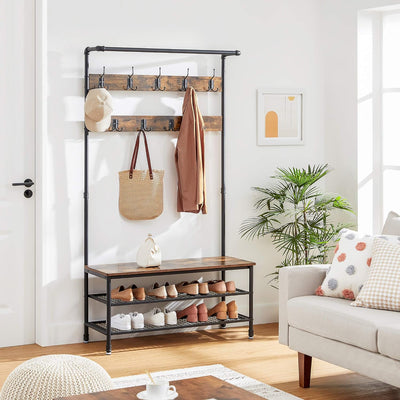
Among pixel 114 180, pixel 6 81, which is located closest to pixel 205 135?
pixel 114 180

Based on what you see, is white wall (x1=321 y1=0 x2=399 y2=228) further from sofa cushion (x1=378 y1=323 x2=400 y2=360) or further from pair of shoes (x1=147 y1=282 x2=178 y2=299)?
sofa cushion (x1=378 y1=323 x2=400 y2=360)

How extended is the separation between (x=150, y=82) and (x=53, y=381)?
252 centimetres

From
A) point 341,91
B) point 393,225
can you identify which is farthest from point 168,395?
point 341,91

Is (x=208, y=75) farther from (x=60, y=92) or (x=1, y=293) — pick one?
(x=1, y=293)

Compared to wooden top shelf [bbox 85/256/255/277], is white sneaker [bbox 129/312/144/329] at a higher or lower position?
lower

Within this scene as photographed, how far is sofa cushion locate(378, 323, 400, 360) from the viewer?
3.35 meters

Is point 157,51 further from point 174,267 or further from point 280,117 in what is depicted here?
point 174,267

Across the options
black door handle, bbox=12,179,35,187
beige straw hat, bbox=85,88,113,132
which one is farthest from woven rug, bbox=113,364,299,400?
beige straw hat, bbox=85,88,113,132

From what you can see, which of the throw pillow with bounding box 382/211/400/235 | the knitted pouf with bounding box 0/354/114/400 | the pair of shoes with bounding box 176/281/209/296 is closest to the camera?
the knitted pouf with bounding box 0/354/114/400

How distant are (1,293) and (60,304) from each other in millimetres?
370

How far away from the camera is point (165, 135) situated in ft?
17.1

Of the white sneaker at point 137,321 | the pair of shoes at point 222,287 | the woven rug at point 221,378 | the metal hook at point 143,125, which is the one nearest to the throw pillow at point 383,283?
the woven rug at point 221,378

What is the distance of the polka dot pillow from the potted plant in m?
1.09

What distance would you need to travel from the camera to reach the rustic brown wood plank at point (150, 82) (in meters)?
4.99
